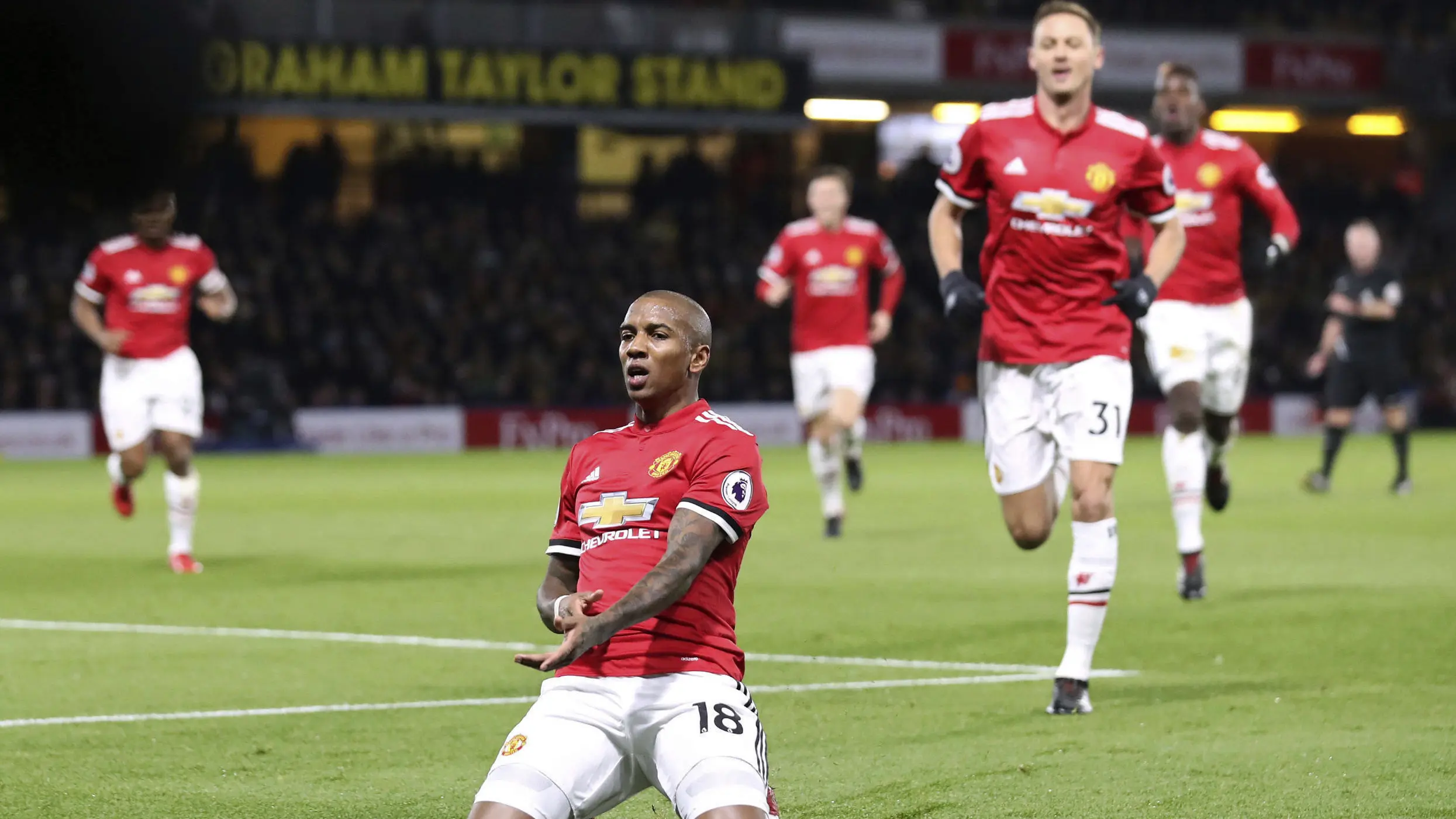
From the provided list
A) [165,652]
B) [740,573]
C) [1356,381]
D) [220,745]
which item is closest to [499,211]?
[1356,381]

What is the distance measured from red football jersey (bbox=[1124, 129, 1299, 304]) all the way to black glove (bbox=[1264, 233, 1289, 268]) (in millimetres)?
292

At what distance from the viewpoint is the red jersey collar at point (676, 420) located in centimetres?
534

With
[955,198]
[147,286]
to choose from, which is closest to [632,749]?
[955,198]

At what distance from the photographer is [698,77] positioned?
30562 mm

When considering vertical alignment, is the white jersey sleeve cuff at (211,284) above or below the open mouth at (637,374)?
below

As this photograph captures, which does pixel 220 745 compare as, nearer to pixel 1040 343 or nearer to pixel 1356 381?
pixel 1040 343

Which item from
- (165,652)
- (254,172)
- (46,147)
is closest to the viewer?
(46,147)

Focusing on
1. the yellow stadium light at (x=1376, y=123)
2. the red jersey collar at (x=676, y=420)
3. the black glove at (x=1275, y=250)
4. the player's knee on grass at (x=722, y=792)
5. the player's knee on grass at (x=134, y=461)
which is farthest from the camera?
the yellow stadium light at (x=1376, y=123)

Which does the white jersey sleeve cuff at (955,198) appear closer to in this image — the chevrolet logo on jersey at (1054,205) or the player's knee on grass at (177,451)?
the chevrolet logo on jersey at (1054,205)

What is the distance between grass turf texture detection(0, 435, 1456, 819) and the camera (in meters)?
6.50

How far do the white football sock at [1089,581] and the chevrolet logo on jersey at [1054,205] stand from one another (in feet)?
4.05

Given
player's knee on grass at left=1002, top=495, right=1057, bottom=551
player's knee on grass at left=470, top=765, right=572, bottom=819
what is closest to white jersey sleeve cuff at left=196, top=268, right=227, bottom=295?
player's knee on grass at left=1002, top=495, right=1057, bottom=551

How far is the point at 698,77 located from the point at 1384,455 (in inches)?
433

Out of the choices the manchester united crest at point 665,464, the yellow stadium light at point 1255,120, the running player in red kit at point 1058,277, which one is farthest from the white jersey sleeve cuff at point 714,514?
the yellow stadium light at point 1255,120
